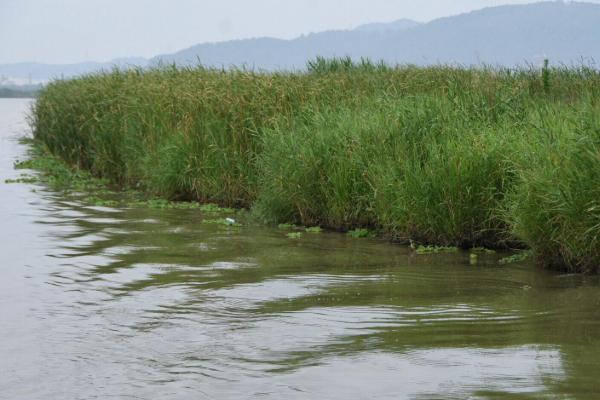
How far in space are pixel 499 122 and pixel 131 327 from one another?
6.13 metres

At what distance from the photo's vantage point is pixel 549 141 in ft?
30.3

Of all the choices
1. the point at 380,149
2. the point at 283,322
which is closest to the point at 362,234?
the point at 380,149

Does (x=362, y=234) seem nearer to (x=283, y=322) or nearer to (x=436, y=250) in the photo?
(x=436, y=250)

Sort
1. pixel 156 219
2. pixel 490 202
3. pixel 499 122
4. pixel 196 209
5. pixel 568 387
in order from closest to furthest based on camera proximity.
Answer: pixel 568 387 → pixel 490 202 → pixel 499 122 → pixel 156 219 → pixel 196 209

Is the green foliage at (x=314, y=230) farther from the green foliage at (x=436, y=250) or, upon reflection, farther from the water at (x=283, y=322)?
the green foliage at (x=436, y=250)

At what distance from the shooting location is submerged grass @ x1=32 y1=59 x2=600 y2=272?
8961 millimetres

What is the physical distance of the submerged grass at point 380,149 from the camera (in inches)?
353

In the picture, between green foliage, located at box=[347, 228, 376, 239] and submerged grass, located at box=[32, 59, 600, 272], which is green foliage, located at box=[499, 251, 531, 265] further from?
green foliage, located at box=[347, 228, 376, 239]

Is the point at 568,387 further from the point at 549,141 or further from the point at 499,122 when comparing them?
the point at 499,122

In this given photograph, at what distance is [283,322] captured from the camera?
692 cm

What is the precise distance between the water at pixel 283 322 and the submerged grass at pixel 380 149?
1.86ft

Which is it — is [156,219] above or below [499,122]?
below

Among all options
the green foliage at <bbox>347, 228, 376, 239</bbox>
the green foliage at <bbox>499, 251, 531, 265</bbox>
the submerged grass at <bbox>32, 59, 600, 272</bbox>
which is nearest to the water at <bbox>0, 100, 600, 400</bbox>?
the green foliage at <bbox>499, 251, 531, 265</bbox>

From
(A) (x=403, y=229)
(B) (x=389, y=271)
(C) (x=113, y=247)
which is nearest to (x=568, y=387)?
(B) (x=389, y=271)
